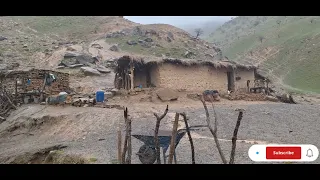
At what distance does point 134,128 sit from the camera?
8234 mm

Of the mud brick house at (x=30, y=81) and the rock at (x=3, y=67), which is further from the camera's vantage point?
the rock at (x=3, y=67)

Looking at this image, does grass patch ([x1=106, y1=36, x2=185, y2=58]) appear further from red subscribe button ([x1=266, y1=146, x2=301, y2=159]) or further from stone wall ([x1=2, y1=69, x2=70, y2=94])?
red subscribe button ([x1=266, y1=146, x2=301, y2=159])

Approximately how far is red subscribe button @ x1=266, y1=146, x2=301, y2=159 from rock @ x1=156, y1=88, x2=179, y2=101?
24.0 ft

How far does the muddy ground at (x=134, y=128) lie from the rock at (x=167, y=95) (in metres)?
0.26

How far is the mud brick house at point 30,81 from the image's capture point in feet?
40.2

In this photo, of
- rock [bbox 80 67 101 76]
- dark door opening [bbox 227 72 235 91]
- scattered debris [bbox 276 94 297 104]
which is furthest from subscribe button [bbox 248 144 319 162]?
rock [bbox 80 67 101 76]

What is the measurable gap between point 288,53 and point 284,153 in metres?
22.3

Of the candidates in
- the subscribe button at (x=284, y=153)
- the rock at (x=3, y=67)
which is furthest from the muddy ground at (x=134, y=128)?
the rock at (x=3, y=67)

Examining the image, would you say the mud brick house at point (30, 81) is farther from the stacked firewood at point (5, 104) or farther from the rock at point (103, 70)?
the rock at point (103, 70)

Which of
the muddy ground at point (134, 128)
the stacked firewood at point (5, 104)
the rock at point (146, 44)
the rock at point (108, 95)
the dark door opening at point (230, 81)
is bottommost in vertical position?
the muddy ground at point (134, 128)

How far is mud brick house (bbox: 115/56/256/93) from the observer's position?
1266 cm

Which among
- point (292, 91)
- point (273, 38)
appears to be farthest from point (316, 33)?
point (292, 91)
